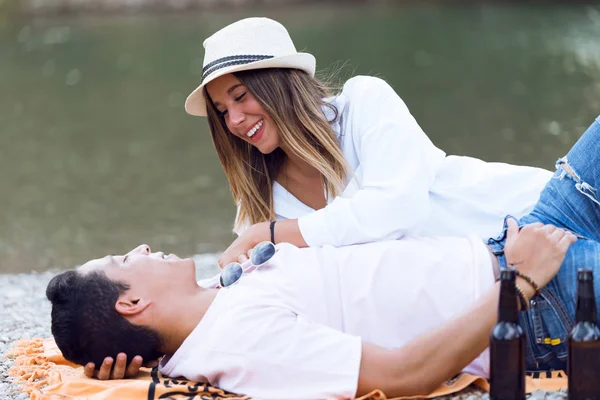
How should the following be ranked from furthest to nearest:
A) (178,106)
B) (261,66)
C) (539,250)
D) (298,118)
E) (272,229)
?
1. (178,106)
2. (298,118)
3. (261,66)
4. (272,229)
5. (539,250)

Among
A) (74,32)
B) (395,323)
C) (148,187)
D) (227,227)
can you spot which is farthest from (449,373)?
(74,32)

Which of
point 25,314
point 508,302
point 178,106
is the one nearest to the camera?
point 508,302

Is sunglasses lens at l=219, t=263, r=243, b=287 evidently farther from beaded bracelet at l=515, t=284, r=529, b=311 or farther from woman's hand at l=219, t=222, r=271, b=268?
beaded bracelet at l=515, t=284, r=529, b=311

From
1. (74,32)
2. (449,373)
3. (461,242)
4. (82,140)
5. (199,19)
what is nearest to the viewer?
(449,373)

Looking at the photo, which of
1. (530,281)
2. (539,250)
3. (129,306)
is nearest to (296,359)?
(129,306)

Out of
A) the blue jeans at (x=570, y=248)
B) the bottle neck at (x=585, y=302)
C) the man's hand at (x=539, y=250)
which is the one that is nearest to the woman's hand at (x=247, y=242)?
the blue jeans at (x=570, y=248)

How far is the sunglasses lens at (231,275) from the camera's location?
3947 mm

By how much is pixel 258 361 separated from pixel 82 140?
43.7 feet

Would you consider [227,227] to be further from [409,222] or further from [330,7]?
[330,7]

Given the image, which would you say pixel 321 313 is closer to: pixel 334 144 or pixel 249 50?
pixel 334 144

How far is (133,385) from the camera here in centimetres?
383

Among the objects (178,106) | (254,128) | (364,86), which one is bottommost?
(254,128)

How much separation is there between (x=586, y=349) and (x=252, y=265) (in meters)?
1.47

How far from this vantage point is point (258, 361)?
140 inches
